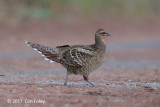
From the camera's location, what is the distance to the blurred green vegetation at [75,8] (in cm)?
2449

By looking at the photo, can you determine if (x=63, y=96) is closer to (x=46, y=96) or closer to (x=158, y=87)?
(x=46, y=96)

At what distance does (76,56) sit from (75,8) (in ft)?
65.6

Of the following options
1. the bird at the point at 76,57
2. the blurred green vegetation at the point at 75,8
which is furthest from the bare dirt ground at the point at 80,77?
the blurred green vegetation at the point at 75,8

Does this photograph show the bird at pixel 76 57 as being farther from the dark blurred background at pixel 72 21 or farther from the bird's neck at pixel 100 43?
the dark blurred background at pixel 72 21

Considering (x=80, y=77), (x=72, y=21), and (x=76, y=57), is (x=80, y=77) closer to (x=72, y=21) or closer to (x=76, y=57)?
(x=76, y=57)

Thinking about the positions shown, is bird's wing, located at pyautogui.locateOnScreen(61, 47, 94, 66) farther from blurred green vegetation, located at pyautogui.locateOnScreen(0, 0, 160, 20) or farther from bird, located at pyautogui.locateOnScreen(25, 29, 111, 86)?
blurred green vegetation, located at pyautogui.locateOnScreen(0, 0, 160, 20)

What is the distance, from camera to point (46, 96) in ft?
22.6

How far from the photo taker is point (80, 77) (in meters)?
10.7

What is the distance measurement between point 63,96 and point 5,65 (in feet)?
21.7

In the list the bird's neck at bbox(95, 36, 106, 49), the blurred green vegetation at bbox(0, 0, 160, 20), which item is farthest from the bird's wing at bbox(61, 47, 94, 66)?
the blurred green vegetation at bbox(0, 0, 160, 20)

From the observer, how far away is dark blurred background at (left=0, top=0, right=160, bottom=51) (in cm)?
2209

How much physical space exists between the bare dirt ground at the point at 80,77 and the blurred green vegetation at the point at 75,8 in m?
1.07

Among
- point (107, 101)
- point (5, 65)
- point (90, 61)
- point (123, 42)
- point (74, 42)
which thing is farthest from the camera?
point (123, 42)

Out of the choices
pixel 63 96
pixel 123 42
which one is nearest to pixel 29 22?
pixel 123 42
